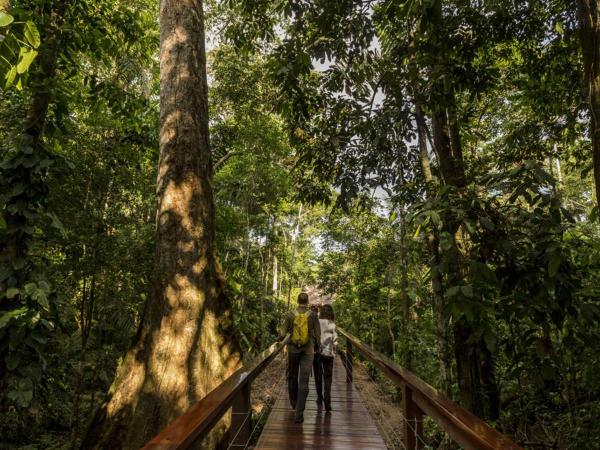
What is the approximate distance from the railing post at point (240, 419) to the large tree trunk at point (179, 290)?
451 millimetres

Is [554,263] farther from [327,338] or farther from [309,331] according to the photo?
[327,338]

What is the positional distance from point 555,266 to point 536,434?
4.20 m

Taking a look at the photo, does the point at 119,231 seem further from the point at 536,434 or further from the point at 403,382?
the point at 536,434

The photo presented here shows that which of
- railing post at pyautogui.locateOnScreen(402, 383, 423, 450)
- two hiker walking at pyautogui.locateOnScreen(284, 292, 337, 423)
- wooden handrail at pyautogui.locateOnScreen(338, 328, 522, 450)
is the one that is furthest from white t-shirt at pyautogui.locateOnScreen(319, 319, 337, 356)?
railing post at pyautogui.locateOnScreen(402, 383, 423, 450)

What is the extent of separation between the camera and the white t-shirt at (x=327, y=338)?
489cm

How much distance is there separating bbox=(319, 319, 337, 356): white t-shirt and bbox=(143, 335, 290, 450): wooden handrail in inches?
74.7

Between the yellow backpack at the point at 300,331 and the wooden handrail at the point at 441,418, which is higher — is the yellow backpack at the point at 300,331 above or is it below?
above

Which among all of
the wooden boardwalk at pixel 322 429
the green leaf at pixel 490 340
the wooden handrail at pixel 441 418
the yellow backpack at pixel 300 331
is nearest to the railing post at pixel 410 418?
the wooden handrail at pixel 441 418

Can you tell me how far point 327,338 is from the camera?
16.2 ft

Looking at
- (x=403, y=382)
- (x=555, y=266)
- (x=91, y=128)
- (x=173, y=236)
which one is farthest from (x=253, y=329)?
(x=555, y=266)

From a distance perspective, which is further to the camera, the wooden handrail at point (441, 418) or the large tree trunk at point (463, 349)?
the large tree trunk at point (463, 349)

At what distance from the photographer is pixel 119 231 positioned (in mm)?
6047

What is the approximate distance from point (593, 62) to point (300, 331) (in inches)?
134

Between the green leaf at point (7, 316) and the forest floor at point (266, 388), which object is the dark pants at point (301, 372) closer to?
the green leaf at point (7, 316)
